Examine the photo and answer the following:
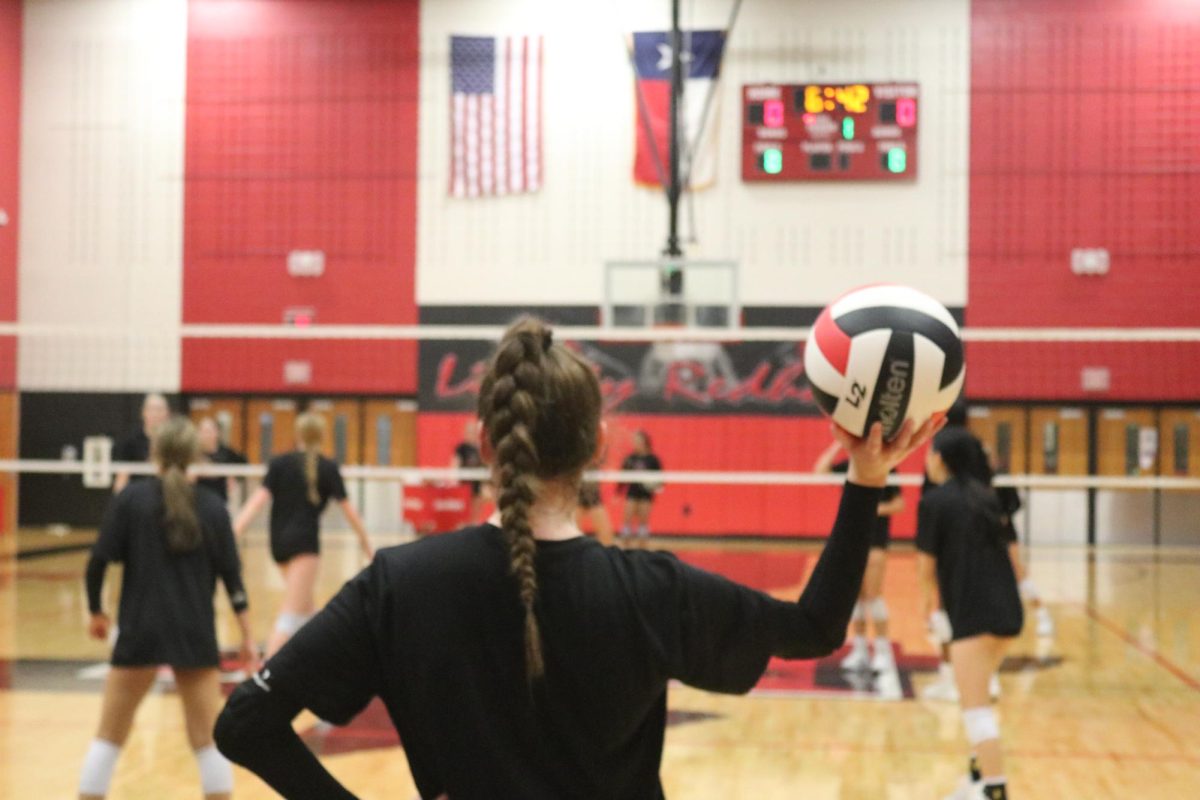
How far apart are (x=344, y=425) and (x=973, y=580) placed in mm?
13280

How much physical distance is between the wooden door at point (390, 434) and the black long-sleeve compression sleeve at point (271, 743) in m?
15.8

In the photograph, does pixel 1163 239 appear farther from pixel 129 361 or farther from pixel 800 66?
pixel 129 361

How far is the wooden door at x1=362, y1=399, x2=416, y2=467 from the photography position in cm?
1727

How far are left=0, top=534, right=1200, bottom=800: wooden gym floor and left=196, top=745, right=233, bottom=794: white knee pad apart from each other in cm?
103

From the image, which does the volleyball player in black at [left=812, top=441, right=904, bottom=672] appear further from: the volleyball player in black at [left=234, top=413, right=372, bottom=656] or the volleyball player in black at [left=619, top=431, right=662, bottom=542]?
the volleyball player in black at [left=619, top=431, right=662, bottom=542]

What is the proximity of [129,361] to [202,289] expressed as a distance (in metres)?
1.47

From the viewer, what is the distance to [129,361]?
1738cm

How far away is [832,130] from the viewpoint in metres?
15.4

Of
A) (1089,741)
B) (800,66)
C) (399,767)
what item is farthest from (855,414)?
(800,66)

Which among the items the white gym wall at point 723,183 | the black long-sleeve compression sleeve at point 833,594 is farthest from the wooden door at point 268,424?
the black long-sleeve compression sleeve at point 833,594

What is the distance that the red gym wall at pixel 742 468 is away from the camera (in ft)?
53.3

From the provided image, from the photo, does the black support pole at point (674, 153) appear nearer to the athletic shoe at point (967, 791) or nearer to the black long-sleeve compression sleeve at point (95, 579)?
the athletic shoe at point (967, 791)

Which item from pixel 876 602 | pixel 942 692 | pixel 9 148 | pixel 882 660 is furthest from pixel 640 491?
pixel 9 148

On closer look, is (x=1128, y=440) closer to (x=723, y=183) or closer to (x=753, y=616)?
(x=723, y=183)
